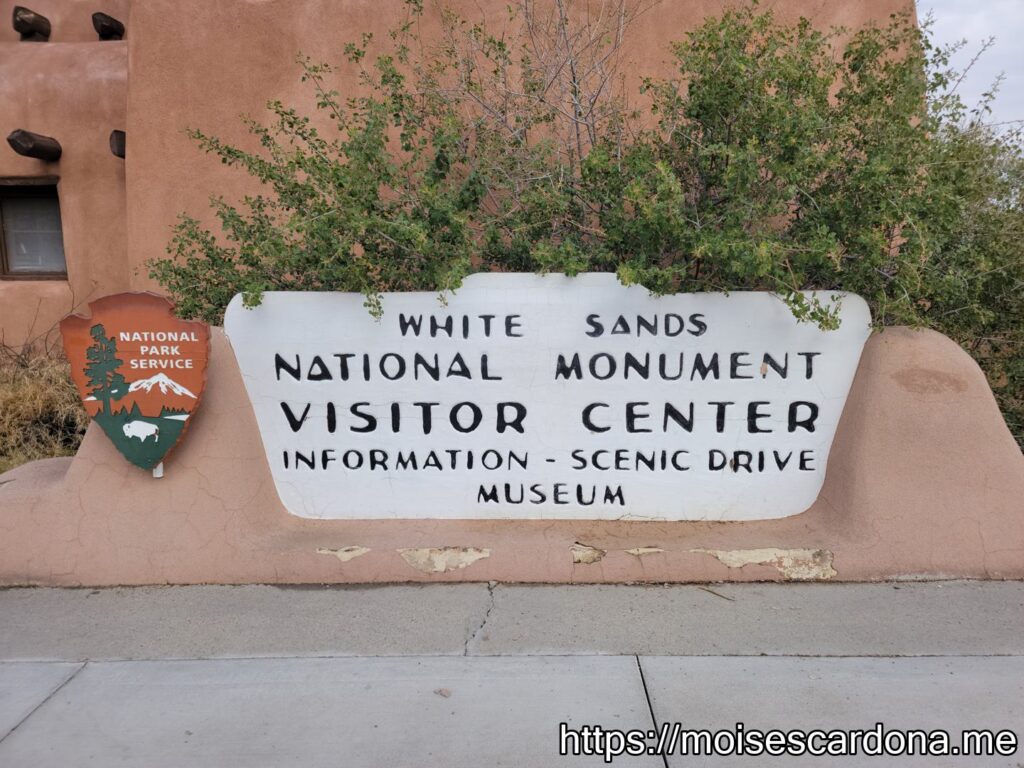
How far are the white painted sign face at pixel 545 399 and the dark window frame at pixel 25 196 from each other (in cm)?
572

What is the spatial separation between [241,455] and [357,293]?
4.03 ft

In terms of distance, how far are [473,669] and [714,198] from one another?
3.06 meters

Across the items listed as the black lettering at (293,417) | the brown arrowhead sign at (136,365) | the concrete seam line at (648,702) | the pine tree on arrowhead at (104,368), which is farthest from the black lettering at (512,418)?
the pine tree on arrowhead at (104,368)

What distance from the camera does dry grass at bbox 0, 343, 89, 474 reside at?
6.79 meters

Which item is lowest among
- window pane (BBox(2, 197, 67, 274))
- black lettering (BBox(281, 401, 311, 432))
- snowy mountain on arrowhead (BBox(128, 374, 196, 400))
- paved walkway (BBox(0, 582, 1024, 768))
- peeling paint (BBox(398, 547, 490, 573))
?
paved walkway (BBox(0, 582, 1024, 768))

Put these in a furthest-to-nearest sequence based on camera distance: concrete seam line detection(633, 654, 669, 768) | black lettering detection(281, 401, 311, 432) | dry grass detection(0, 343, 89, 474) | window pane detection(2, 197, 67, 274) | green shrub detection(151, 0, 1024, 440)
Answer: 1. window pane detection(2, 197, 67, 274)
2. dry grass detection(0, 343, 89, 474)
3. black lettering detection(281, 401, 311, 432)
4. green shrub detection(151, 0, 1024, 440)
5. concrete seam line detection(633, 654, 669, 768)

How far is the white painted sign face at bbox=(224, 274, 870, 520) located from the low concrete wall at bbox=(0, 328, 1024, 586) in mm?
129

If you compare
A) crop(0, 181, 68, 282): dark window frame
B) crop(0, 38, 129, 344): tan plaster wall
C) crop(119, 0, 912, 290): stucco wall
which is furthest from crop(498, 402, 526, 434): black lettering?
crop(0, 181, 68, 282): dark window frame

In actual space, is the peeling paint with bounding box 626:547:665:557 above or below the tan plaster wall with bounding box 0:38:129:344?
below

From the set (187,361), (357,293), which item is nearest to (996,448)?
(357,293)

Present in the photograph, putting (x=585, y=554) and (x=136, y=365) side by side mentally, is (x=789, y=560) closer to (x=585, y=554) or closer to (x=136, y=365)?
(x=585, y=554)

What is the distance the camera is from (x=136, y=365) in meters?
4.55

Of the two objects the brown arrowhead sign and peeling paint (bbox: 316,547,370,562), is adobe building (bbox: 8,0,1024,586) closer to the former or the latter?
peeling paint (bbox: 316,547,370,562)

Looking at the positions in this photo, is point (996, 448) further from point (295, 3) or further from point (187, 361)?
point (295, 3)
